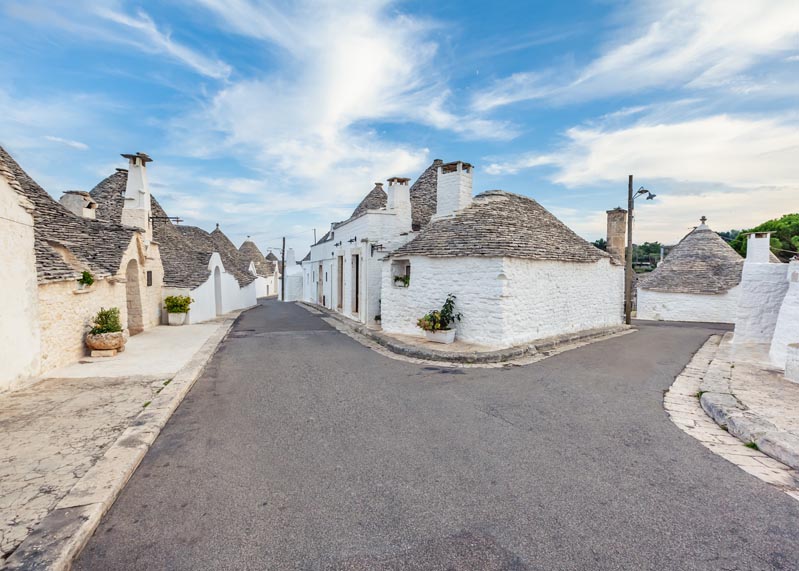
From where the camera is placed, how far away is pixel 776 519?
125 inches

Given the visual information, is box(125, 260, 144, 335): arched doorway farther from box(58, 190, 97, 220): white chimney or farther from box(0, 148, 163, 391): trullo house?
box(58, 190, 97, 220): white chimney

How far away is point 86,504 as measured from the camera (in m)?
3.20

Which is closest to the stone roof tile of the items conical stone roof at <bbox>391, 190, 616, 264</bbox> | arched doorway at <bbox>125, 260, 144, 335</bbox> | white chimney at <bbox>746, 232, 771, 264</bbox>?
arched doorway at <bbox>125, 260, 144, 335</bbox>

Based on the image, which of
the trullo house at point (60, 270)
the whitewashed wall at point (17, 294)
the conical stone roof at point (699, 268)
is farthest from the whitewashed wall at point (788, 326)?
the conical stone roof at point (699, 268)

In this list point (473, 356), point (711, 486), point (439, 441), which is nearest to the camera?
point (711, 486)

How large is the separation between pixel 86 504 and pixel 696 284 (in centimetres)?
2789

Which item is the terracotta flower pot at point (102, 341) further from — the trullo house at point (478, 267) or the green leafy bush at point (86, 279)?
the trullo house at point (478, 267)

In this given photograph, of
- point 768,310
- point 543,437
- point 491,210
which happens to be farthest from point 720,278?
point 543,437

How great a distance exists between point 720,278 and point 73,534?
28.6 m

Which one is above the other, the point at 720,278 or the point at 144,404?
the point at 720,278

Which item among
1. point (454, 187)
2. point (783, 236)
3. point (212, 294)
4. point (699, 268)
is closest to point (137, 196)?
point (212, 294)

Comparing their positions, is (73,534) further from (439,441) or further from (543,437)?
(543,437)

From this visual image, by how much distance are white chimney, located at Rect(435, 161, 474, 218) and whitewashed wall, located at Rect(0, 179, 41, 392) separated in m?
10.4

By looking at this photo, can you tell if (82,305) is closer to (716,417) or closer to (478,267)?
(478,267)
